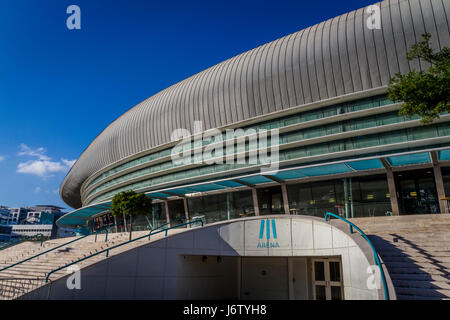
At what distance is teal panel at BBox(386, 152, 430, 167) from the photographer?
19.1 m

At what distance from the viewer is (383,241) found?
1253cm

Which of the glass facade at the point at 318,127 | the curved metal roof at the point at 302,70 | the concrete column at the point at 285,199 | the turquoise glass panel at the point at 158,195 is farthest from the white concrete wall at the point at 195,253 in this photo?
the curved metal roof at the point at 302,70

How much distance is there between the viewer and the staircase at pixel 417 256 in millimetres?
8891

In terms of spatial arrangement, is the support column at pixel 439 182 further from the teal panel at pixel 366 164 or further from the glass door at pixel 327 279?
the glass door at pixel 327 279

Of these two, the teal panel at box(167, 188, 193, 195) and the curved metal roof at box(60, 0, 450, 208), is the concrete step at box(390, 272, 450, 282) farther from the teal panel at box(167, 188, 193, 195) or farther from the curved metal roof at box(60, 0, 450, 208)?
the teal panel at box(167, 188, 193, 195)

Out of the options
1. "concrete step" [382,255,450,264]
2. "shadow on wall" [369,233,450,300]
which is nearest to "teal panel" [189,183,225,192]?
"shadow on wall" [369,233,450,300]

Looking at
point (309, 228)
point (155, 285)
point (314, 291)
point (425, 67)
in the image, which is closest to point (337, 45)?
point (425, 67)

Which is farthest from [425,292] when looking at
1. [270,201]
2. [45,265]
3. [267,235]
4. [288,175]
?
[270,201]

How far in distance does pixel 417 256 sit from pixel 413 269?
1.06m

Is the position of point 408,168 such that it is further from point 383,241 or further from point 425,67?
point 383,241

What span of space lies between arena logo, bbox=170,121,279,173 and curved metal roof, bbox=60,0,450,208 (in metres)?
1.01

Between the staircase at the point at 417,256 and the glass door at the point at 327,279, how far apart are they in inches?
101

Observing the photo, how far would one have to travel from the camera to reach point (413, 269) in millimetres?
9938

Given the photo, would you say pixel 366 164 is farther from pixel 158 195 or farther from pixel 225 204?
pixel 158 195
